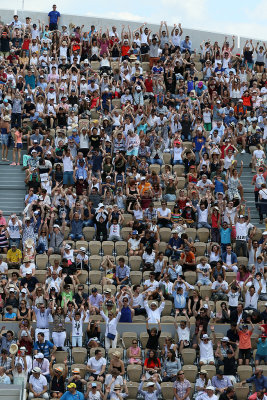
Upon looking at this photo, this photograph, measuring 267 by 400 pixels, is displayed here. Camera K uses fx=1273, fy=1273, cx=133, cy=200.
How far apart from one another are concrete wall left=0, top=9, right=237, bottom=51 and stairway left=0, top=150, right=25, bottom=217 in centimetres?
969

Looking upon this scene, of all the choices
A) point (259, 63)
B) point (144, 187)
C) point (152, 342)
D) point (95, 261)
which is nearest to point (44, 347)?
point (152, 342)

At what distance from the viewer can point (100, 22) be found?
4559cm

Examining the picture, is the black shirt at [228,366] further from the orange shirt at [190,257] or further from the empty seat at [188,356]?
the orange shirt at [190,257]

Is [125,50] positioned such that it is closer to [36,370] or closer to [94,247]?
[94,247]

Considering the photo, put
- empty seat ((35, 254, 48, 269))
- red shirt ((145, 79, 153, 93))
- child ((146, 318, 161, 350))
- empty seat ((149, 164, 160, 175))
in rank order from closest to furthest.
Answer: child ((146, 318, 161, 350)), empty seat ((35, 254, 48, 269)), empty seat ((149, 164, 160, 175)), red shirt ((145, 79, 153, 93))

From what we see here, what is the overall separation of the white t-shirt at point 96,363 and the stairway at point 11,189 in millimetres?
6992

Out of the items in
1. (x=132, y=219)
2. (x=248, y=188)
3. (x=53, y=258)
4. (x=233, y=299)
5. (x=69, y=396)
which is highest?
(x=248, y=188)

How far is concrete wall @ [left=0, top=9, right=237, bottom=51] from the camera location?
44875 millimetres

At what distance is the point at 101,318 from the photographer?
3016 cm

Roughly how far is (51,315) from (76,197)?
16.3 ft

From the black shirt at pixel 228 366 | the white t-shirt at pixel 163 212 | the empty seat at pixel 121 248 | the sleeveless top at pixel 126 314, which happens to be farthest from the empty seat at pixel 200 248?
the black shirt at pixel 228 366

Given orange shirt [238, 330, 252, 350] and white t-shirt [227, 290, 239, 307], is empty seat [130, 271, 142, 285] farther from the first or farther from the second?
orange shirt [238, 330, 252, 350]

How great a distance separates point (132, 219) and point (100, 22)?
13770 millimetres

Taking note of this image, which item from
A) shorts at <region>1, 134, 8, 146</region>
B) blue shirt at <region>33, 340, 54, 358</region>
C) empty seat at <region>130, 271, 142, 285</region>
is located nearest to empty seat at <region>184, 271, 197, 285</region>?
empty seat at <region>130, 271, 142, 285</region>
